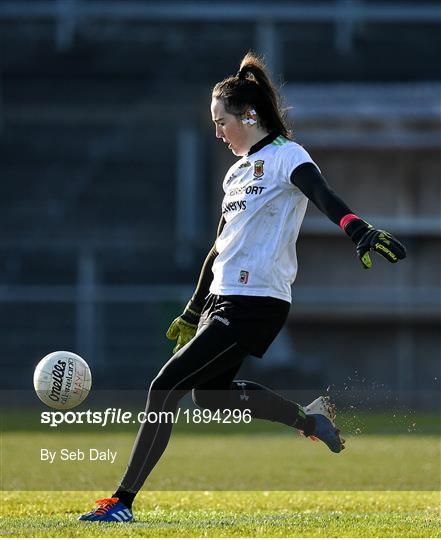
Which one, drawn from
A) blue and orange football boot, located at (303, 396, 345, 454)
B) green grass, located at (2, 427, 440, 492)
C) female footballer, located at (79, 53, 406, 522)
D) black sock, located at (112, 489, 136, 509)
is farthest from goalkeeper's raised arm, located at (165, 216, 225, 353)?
green grass, located at (2, 427, 440, 492)

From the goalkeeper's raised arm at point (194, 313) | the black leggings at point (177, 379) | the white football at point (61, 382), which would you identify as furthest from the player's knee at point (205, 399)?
the white football at point (61, 382)

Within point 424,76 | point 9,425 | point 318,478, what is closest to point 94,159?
point 424,76

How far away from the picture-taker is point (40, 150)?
2745 centimetres

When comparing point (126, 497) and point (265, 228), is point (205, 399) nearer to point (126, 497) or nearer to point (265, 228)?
point (126, 497)

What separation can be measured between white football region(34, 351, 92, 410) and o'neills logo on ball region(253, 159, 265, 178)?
5.01 ft

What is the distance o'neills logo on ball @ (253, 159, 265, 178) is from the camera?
667 cm

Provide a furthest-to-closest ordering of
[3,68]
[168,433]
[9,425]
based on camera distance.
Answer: [3,68], [9,425], [168,433]

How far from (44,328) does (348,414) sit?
13.9 meters

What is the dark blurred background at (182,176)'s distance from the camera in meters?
20.9

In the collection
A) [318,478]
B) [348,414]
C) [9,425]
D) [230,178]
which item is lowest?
[9,425]

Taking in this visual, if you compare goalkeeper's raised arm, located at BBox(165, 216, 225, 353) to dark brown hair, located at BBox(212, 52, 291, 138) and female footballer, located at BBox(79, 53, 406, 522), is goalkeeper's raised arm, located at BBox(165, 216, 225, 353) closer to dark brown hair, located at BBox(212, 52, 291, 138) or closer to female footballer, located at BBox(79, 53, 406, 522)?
female footballer, located at BBox(79, 53, 406, 522)

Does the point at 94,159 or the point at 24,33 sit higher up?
the point at 24,33

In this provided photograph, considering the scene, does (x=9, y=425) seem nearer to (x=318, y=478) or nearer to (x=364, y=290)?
(x=318, y=478)

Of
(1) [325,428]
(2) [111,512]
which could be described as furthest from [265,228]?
(2) [111,512]
